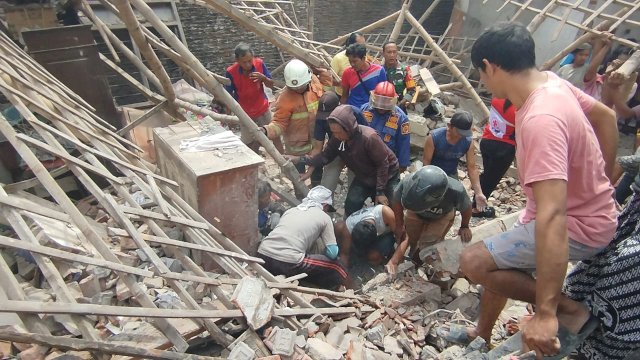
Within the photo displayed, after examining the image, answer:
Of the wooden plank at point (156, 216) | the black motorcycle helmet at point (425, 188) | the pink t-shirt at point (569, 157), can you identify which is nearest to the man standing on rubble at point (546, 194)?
the pink t-shirt at point (569, 157)

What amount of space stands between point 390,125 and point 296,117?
1.39 metres

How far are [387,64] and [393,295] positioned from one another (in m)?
3.81

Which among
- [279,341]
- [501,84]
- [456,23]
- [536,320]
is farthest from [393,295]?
[456,23]

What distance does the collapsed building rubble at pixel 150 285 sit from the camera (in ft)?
7.16

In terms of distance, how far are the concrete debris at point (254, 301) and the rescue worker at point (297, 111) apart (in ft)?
9.81

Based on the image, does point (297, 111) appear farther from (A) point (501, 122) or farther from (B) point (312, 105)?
(A) point (501, 122)

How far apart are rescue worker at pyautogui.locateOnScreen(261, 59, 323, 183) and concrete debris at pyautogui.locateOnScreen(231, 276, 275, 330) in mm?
2989

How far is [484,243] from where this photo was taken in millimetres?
2180

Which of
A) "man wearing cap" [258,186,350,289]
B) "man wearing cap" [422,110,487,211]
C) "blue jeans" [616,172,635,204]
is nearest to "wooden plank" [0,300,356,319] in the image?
"man wearing cap" [258,186,350,289]

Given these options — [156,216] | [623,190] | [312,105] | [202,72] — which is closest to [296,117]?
[312,105]

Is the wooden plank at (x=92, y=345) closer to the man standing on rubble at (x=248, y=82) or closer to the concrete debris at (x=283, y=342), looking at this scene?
the concrete debris at (x=283, y=342)

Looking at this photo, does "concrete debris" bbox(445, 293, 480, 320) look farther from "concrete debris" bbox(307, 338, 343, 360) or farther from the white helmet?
the white helmet

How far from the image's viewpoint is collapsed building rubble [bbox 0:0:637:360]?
2.18 metres

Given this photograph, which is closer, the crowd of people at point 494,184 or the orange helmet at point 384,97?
the crowd of people at point 494,184
